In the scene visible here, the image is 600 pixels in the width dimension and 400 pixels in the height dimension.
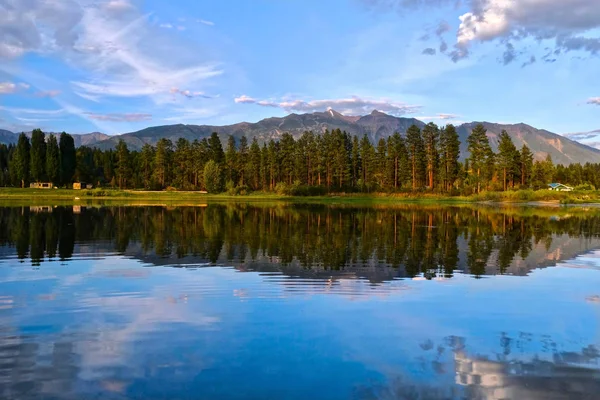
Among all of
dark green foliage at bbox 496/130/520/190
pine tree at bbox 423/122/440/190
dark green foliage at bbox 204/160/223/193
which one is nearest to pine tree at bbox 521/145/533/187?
dark green foliage at bbox 496/130/520/190

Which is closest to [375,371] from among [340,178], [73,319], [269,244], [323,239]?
[73,319]

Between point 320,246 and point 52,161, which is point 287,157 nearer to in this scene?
point 52,161

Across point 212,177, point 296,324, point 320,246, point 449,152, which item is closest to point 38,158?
point 212,177

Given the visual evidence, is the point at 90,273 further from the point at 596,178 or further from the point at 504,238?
the point at 596,178

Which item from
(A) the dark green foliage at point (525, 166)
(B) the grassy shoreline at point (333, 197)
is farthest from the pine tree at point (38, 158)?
(A) the dark green foliage at point (525, 166)

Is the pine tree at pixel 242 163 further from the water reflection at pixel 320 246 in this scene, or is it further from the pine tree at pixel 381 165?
Answer: the water reflection at pixel 320 246

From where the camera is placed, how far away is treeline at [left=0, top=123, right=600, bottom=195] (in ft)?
384

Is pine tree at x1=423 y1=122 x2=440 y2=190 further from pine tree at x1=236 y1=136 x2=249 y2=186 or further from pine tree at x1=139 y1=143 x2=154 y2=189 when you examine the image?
pine tree at x1=139 y1=143 x2=154 y2=189

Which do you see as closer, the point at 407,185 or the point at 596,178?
the point at 407,185

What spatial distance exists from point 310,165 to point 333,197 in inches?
978

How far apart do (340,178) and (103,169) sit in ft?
292

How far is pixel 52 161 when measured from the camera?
414 feet

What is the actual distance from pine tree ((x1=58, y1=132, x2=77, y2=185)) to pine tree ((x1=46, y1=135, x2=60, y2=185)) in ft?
6.97

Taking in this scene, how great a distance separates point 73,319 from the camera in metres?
12.2
